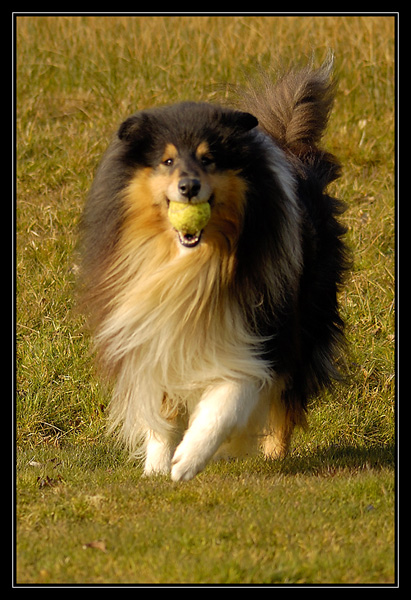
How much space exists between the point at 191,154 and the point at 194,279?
28.9 inches

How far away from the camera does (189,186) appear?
4.82 metres

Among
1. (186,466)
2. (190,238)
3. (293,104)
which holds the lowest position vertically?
(186,466)

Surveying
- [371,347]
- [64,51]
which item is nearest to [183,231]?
[371,347]

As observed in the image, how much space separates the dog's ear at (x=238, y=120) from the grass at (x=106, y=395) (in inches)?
82.8

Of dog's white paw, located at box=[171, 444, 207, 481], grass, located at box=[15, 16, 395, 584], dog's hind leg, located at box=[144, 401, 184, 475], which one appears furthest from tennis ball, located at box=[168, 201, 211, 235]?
grass, located at box=[15, 16, 395, 584]

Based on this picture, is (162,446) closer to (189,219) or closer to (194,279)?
(194,279)

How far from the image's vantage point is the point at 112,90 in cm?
1212

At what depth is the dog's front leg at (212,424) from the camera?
5.02 meters

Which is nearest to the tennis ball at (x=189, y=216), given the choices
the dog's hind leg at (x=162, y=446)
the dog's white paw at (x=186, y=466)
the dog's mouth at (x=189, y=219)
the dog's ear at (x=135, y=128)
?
the dog's mouth at (x=189, y=219)

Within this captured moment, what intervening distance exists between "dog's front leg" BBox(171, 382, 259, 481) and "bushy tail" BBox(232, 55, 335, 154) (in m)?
2.26

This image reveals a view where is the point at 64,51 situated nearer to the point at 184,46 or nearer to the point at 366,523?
the point at 184,46

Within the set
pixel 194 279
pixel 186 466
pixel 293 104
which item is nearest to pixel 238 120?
pixel 194 279

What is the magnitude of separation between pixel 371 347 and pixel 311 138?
2379 millimetres

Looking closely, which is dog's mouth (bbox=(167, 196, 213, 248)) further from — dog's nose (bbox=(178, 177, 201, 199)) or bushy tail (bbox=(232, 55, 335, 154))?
bushy tail (bbox=(232, 55, 335, 154))
